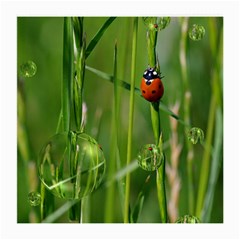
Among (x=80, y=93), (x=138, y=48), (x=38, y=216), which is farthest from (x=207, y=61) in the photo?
(x=38, y=216)

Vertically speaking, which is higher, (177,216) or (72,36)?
(72,36)

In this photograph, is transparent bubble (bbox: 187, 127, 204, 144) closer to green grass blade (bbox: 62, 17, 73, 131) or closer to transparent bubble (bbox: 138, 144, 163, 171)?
transparent bubble (bbox: 138, 144, 163, 171)

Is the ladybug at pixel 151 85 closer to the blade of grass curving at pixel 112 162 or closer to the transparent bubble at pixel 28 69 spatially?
the blade of grass curving at pixel 112 162

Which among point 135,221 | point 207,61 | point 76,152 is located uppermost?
point 207,61

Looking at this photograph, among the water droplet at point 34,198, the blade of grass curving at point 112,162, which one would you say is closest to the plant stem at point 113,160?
the blade of grass curving at point 112,162
